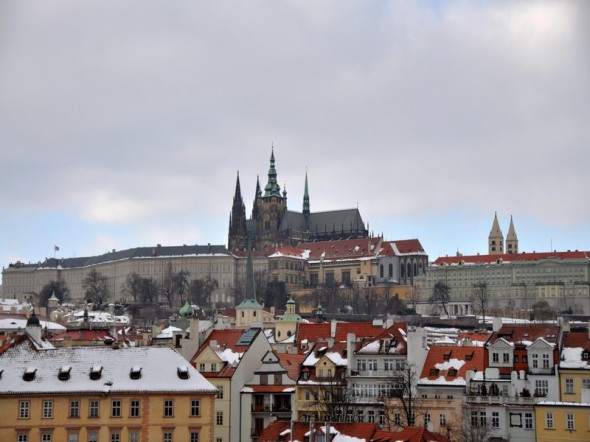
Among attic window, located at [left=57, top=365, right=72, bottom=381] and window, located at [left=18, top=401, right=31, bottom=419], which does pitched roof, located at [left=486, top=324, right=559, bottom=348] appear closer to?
attic window, located at [left=57, top=365, right=72, bottom=381]

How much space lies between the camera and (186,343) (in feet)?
236

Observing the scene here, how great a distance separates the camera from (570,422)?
54438 mm

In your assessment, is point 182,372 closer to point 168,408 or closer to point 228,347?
point 168,408

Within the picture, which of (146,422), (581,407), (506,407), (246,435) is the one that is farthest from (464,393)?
(146,422)

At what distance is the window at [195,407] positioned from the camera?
55.3 meters

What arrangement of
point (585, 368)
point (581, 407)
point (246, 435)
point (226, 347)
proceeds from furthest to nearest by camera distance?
point (226, 347)
point (246, 435)
point (585, 368)
point (581, 407)

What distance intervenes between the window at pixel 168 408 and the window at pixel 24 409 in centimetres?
616

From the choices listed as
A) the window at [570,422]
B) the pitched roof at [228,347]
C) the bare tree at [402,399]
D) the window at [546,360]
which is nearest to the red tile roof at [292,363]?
the pitched roof at [228,347]

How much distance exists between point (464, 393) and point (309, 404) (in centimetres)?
917

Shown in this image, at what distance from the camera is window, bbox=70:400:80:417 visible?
54.5m

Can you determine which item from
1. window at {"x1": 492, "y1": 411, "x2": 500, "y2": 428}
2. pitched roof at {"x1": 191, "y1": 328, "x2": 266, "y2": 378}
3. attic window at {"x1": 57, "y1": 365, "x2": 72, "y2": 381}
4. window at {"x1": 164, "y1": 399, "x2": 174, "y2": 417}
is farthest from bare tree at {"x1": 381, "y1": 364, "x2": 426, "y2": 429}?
attic window at {"x1": 57, "y1": 365, "x2": 72, "y2": 381}

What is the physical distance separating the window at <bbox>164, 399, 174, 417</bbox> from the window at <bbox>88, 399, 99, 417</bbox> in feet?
10.2

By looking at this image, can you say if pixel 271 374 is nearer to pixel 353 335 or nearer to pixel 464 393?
pixel 353 335

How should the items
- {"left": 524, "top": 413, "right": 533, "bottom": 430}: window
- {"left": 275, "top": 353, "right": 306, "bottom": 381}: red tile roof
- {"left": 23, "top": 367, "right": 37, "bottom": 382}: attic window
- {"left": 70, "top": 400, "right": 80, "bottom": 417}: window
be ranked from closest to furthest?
{"left": 70, "top": 400, "right": 80, "bottom": 417}: window
{"left": 23, "top": 367, "right": 37, "bottom": 382}: attic window
{"left": 524, "top": 413, "right": 533, "bottom": 430}: window
{"left": 275, "top": 353, "right": 306, "bottom": 381}: red tile roof
